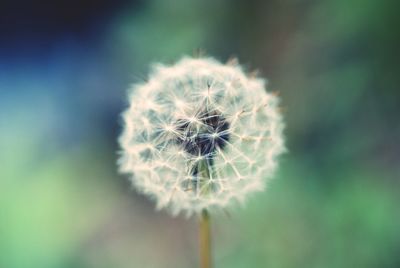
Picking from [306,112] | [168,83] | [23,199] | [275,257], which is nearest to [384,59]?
[306,112]

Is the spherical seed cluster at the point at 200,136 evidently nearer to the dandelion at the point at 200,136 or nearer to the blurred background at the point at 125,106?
the dandelion at the point at 200,136

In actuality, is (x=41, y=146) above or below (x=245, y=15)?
below

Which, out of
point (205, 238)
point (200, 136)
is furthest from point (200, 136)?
point (205, 238)

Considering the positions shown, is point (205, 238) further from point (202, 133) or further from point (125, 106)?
point (125, 106)

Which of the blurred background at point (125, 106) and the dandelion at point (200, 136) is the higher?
the blurred background at point (125, 106)

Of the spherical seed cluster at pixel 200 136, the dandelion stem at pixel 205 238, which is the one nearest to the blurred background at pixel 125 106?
the spherical seed cluster at pixel 200 136

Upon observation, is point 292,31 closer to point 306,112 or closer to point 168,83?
point 306,112
